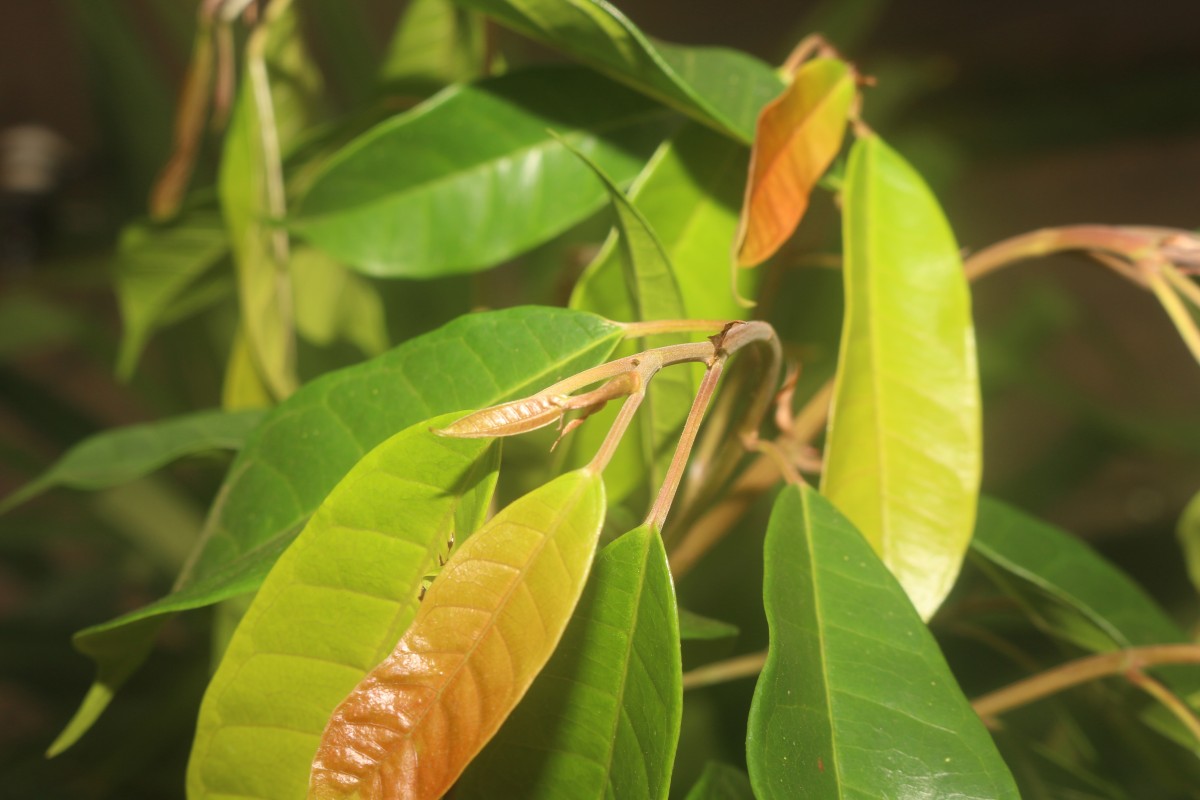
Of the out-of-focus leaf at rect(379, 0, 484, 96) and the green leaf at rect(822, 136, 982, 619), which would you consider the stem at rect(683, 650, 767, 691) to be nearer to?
the green leaf at rect(822, 136, 982, 619)

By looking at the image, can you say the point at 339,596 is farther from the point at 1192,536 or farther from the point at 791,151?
the point at 1192,536

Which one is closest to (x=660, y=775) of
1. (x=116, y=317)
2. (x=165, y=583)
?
(x=165, y=583)

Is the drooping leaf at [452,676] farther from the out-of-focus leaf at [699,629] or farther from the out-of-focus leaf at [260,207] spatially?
the out-of-focus leaf at [260,207]

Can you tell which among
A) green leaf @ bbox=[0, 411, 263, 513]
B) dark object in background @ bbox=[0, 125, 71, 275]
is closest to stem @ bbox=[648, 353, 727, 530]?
green leaf @ bbox=[0, 411, 263, 513]

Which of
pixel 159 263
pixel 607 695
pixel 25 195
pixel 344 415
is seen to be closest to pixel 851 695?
pixel 607 695

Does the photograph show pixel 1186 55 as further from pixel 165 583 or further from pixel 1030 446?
pixel 165 583
